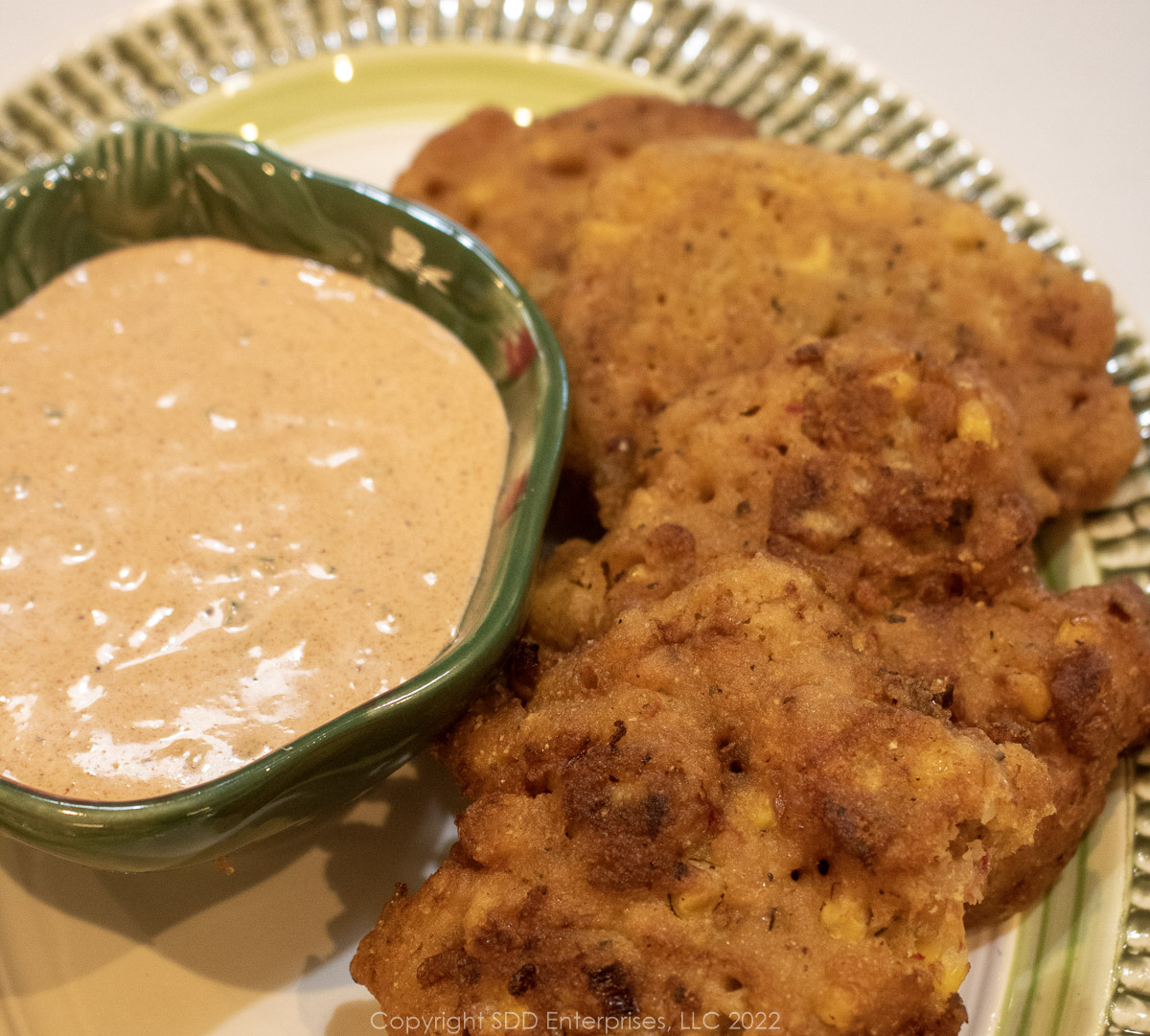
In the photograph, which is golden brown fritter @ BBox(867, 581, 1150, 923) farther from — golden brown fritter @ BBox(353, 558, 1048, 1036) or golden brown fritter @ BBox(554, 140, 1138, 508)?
golden brown fritter @ BBox(554, 140, 1138, 508)

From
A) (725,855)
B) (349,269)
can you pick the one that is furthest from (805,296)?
(725,855)

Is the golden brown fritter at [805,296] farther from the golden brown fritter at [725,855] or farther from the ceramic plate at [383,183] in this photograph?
the golden brown fritter at [725,855]

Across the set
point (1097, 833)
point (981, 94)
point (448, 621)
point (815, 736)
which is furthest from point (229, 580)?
point (981, 94)

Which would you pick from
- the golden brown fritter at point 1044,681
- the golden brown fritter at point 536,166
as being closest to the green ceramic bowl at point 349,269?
the golden brown fritter at point 536,166

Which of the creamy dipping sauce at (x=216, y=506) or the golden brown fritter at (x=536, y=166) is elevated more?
the golden brown fritter at (x=536, y=166)

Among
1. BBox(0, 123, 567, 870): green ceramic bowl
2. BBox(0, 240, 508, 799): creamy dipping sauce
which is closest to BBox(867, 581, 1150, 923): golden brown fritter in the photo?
BBox(0, 123, 567, 870): green ceramic bowl
